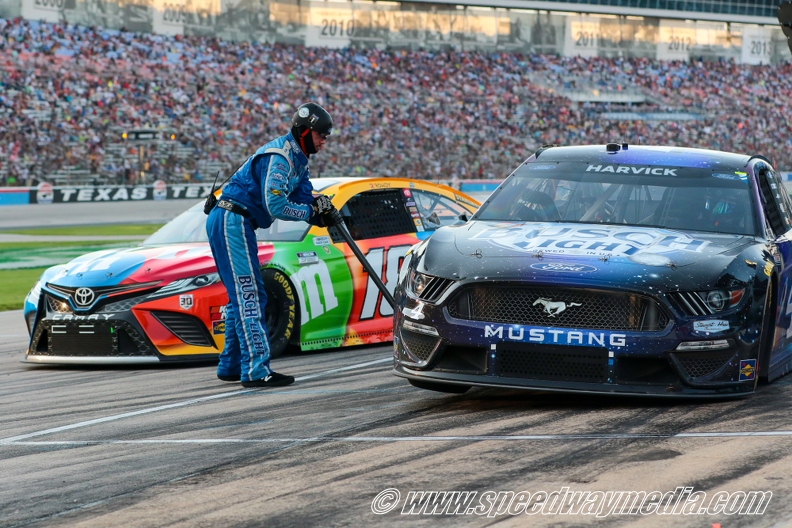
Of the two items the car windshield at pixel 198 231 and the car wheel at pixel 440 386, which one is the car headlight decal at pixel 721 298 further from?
the car windshield at pixel 198 231

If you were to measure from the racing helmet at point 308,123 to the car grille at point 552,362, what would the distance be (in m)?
2.14

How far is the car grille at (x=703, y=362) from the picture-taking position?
5492 mm

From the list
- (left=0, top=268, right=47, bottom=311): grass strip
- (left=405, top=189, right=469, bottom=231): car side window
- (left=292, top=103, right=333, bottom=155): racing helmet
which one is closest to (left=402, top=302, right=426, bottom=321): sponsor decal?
(left=292, top=103, right=333, bottom=155): racing helmet

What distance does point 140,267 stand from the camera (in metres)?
8.18

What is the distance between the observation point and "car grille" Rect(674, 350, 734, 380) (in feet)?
18.0

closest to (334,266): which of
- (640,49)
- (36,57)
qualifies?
(36,57)

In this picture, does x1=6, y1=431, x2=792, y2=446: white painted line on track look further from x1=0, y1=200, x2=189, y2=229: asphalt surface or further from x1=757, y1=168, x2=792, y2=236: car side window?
x1=0, y1=200, x2=189, y2=229: asphalt surface

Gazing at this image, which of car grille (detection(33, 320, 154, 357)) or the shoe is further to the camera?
car grille (detection(33, 320, 154, 357))

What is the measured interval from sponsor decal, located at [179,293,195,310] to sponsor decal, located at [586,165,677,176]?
290 cm

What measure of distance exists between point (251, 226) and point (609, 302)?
102 inches

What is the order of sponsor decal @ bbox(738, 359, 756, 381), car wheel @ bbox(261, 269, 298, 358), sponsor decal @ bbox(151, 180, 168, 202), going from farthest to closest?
1. sponsor decal @ bbox(151, 180, 168, 202)
2. car wheel @ bbox(261, 269, 298, 358)
3. sponsor decal @ bbox(738, 359, 756, 381)

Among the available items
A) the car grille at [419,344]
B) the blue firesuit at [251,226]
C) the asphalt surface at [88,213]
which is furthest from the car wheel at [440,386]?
the asphalt surface at [88,213]

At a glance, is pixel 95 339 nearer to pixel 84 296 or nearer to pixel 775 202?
pixel 84 296

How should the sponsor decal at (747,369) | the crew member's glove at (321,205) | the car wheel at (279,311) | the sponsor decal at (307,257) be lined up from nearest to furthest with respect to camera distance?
the sponsor decal at (747,369) → the crew member's glove at (321,205) → the car wheel at (279,311) → the sponsor decal at (307,257)
